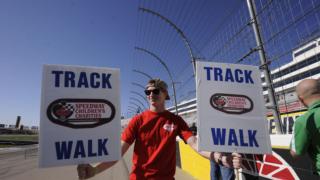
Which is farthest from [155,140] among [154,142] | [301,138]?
[301,138]

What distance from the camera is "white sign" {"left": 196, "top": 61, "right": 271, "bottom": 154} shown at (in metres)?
2.11

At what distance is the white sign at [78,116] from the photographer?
6.61ft

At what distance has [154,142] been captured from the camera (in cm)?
223

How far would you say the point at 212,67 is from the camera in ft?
7.52

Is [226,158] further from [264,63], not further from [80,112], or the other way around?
[264,63]

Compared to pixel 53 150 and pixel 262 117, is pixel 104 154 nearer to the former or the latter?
pixel 53 150

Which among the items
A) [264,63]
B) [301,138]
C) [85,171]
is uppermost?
[264,63]

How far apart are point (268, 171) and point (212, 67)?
98.9 inches

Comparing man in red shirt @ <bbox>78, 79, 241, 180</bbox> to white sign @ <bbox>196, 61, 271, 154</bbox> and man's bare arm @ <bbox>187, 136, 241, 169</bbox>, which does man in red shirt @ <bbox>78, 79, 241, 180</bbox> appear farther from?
white sign @ <bbox>196, 61, 271, 154</bbox>

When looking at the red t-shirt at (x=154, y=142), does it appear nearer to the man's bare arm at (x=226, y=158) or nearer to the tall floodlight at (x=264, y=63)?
the man's bare arm at (x=226, y=158)

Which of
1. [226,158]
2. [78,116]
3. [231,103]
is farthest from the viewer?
[231,103]

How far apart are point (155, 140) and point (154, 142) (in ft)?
0.06

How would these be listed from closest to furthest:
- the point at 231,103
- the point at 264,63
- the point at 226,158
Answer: the point at 226,158 → the point at 231,103 → the point at 264,63

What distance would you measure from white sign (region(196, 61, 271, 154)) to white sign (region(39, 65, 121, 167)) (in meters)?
0.65
